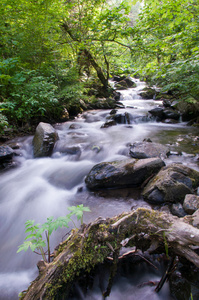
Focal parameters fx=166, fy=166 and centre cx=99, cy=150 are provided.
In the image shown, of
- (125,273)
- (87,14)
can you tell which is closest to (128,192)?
(125,273)

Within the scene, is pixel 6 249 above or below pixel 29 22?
below

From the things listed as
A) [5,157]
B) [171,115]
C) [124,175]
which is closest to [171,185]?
[124,175]

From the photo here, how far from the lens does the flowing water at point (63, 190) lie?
6.49 ft

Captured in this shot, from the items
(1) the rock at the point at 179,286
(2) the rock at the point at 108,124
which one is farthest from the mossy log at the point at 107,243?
(2) the rock at the point at 108,124

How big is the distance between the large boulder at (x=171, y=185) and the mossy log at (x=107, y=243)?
1528mm

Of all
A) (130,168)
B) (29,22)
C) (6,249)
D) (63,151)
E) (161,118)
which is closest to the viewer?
Answer: (6,249)

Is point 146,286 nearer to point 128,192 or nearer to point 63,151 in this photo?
point 128,192

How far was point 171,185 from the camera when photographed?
302cm

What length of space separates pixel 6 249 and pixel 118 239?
1936 millimetres

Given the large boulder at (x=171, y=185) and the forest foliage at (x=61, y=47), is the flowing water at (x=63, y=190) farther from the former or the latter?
the forest foliage at (x=61, y=47)

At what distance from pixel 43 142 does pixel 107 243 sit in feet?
15.0

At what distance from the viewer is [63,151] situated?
223 inches

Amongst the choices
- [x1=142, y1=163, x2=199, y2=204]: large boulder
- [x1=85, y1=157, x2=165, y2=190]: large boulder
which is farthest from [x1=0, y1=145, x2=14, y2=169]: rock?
[x1=142, y1=163, x2=199, y2=204]: large boulder

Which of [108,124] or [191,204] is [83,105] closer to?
[108,124]
